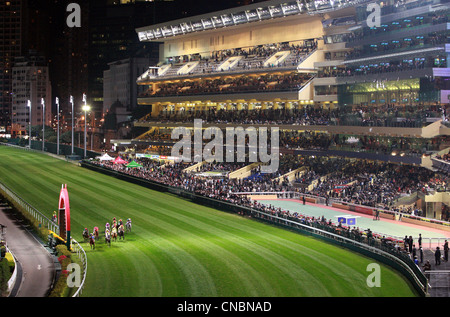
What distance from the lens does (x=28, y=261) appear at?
29297mm

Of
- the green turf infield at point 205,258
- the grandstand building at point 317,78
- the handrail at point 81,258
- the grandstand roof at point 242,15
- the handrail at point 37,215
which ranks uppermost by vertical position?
the grandstand roof at point 242,15

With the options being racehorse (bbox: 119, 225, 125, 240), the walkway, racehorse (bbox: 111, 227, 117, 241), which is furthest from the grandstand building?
the walkway

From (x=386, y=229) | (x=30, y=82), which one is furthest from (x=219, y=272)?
(x=30, y=82)

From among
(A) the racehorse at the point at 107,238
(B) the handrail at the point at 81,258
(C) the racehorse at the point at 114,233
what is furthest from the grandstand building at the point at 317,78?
(B) the handrail at the point at 81,258

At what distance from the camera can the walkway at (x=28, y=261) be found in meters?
24.6

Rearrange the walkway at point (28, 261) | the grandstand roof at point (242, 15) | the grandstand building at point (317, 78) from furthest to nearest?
the grandstand roof at point (242, 15) < the grandstand building at point (317, 78) < the walkway at point (28, 261)

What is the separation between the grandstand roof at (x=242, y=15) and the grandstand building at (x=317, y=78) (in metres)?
0.13

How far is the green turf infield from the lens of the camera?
25.3m

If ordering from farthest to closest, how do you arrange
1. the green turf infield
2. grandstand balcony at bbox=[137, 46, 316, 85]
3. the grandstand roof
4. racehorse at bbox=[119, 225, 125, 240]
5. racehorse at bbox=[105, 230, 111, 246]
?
1. grandstand balcony at bbox=[137, 46, 316, 85]
2. the grandstand roof
3. racehorse at bbox=[119, 225, 125, 240]
4. racehorse at bbox=[105, 230, 111, 246]
5. the green turf infield

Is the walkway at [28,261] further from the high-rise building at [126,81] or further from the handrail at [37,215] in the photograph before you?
the high-rise building at [126,81]

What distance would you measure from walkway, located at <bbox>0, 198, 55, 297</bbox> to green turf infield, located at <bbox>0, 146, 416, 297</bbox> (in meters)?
1.77

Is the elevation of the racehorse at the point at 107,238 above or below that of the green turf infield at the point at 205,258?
above

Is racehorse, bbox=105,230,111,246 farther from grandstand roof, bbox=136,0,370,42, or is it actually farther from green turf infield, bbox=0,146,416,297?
grandstand roof, bbox=136,0,370,42
